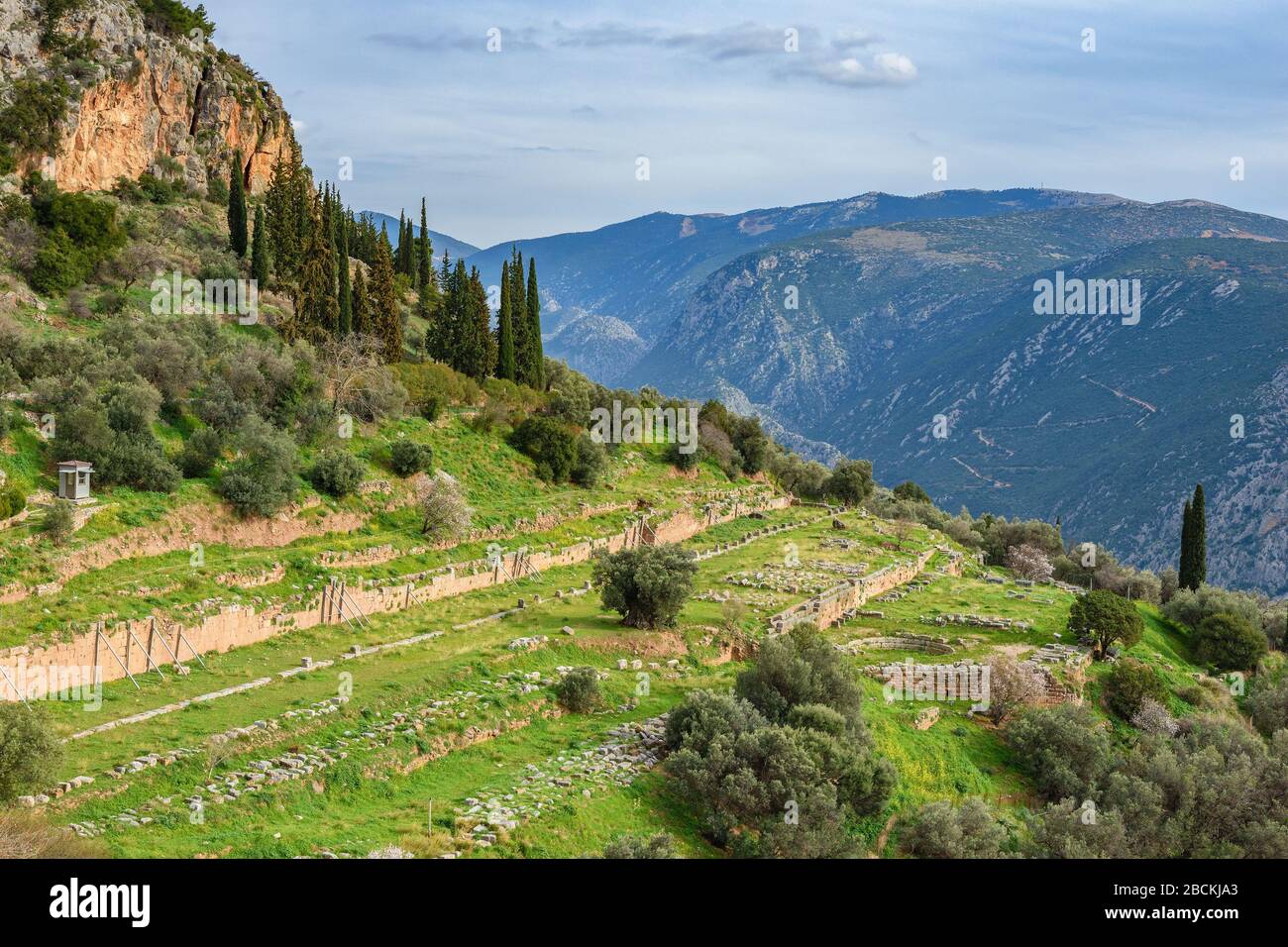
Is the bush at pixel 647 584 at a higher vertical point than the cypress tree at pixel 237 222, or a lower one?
lower

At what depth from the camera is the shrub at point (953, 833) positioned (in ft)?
70.4

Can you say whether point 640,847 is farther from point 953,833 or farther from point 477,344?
point 477,344

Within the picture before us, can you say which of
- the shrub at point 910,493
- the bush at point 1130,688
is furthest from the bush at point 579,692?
the shrub at point 910,493

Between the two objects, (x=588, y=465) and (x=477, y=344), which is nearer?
(x=588, y=465)

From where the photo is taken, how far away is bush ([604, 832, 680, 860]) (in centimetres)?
1731

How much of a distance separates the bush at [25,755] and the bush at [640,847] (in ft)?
29.6

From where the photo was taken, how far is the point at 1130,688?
111 ft

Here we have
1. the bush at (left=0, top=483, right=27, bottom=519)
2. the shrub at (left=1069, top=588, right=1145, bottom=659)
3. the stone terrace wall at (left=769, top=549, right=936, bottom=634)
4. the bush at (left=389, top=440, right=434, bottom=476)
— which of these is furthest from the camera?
the bush at (left=389, top=440, right=434, bottom=476)

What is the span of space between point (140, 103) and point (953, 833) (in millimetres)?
60295

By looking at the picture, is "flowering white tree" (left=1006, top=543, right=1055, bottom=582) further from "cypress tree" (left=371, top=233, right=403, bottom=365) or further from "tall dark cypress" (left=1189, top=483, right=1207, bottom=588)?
"cypress tree" (left=371, top=233, right=403, bottom=365)

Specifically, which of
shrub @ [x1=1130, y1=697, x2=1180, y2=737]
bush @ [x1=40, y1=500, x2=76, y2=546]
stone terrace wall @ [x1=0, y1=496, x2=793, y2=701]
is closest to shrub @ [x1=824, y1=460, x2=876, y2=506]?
stone terrace wall @ [x1=0, y1=496, x2=793, y2=701]

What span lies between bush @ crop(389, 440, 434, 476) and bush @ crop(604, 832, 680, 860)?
2499 centimetres

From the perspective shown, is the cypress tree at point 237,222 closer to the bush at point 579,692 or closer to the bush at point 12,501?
the bush at point 12,501

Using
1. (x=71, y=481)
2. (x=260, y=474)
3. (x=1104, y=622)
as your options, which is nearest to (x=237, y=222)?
(x=260, y=474)
